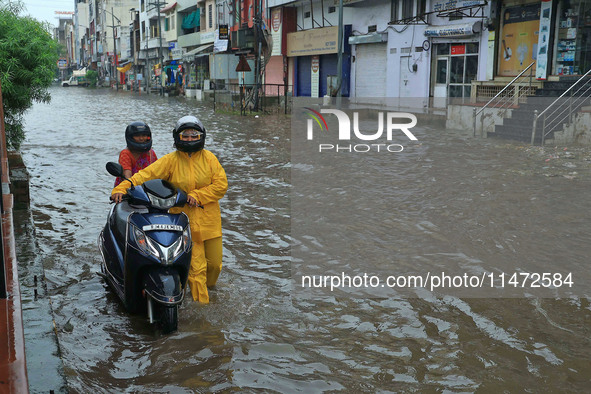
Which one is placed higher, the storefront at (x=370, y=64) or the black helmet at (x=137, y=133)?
the storefront at (x=370, y=64)

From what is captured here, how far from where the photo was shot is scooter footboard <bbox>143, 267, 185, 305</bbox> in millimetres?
4309

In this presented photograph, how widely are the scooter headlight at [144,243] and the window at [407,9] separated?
26456 millimetres

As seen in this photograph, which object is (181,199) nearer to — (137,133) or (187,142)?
(187,142)

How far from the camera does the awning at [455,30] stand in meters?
24.2

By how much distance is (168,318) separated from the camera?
449 cm

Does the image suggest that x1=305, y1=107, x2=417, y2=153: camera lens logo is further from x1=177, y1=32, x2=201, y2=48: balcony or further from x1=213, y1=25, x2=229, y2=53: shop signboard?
x1=177, y1=32, x2=201, y2=48: balcony

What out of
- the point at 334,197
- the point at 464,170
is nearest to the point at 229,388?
the point at 334,197

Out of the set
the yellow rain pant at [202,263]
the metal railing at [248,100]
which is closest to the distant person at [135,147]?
the yellow rain pant at [202,263]

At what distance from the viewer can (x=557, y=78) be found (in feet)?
65.2

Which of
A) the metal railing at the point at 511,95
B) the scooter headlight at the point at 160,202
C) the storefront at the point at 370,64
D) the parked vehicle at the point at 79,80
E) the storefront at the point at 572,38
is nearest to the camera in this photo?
the scooter headlight at the point at 160,202

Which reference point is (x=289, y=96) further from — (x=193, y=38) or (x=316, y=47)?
(x=193, y=38)

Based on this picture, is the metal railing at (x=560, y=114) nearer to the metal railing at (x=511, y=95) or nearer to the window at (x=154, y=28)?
the metal railing at (x=511, y=95)

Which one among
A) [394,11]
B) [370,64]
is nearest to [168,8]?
[370,64]

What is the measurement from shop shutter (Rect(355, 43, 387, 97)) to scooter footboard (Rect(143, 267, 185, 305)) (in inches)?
1086
